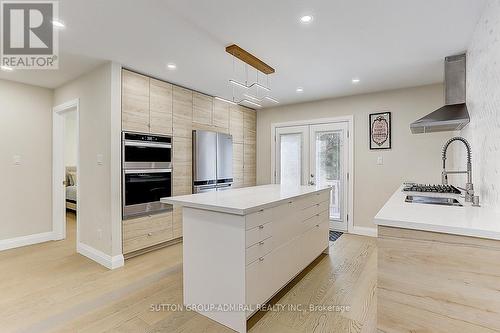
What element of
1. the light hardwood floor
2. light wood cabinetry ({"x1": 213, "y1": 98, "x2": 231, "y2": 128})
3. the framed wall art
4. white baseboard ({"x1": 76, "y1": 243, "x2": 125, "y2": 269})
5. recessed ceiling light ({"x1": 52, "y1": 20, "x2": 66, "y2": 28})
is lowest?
the light hardwood floor

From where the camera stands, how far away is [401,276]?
1.33 m

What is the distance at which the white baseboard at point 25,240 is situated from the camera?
355cm

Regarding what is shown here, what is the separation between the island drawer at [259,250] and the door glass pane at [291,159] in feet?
9.64

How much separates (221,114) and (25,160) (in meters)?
3.11

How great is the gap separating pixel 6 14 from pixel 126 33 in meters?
0.86

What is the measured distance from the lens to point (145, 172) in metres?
3.28

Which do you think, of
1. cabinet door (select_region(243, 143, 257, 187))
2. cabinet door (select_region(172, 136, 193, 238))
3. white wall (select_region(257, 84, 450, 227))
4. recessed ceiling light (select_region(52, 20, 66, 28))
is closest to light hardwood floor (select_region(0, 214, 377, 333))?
cabinet door (select_region(172, 136, 193, 238))

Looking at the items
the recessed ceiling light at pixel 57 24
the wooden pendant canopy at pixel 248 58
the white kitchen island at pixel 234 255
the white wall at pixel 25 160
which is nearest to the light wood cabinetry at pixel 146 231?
the white kitchen island at pixel 234 255

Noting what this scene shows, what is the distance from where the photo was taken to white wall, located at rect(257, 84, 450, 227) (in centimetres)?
377

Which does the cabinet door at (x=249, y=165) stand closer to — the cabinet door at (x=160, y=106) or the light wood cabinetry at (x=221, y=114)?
the light wood cabinetry at (x=221, y=114)

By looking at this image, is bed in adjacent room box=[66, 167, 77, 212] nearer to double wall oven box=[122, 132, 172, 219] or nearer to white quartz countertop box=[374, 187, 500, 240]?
double wall oven box=[122, 132, 172, 219]

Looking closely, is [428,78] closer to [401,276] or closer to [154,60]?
[401,276]

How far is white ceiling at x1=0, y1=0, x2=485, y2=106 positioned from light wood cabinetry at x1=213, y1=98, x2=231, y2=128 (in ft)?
3.13

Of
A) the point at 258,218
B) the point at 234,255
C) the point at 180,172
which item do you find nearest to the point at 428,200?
the point at 258,218
